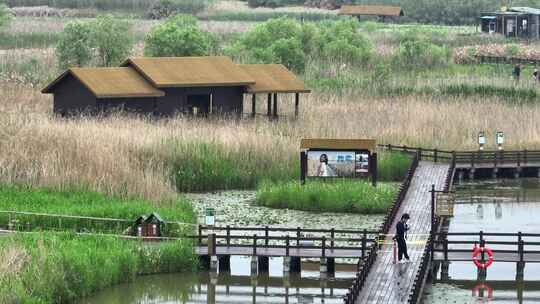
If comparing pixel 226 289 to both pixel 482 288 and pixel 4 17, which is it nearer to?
pixel 482 288

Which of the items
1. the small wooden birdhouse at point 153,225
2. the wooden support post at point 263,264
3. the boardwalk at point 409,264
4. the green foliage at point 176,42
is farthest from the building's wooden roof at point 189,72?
the wooden support post at point 263,264

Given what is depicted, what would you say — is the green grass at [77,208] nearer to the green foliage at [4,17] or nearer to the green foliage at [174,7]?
the green foliage at [4,17]

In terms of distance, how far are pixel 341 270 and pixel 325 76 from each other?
4606cm

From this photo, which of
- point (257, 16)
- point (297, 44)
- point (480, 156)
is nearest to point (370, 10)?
point (257, 16)

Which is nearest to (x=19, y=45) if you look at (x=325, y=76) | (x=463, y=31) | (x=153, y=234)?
(x=325, y=76)

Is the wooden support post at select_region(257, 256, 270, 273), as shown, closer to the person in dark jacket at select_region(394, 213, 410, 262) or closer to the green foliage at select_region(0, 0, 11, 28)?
the person in dark jacket at select_region(394, 213, 410, 262)

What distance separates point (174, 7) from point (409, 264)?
94.6m

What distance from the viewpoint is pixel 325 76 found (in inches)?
3807

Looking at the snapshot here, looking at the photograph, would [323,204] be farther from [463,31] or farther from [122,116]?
[463,31]

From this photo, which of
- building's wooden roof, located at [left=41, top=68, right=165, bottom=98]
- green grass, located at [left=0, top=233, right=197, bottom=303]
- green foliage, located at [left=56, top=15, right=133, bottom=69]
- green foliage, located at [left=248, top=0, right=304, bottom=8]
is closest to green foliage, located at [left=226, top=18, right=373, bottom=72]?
green foliage, located at [left=56, top=15, right=133, bottom=69]

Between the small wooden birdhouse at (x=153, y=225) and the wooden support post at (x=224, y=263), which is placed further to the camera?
the small wooden birdhouse at (x=153, y=225)

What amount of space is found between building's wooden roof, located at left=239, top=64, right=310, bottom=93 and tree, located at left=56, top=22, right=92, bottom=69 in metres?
14.8

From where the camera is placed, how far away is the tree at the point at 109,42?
305 ft

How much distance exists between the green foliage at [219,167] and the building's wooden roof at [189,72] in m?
8.86
